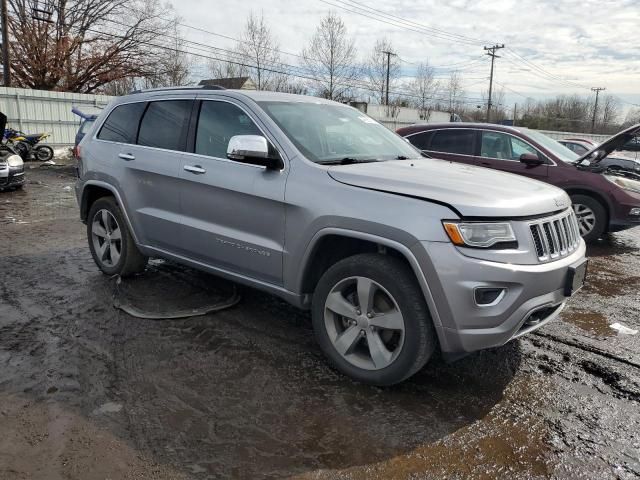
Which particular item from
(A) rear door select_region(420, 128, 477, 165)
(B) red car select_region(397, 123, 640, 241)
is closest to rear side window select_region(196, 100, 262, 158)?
(A) rear door select_region(420, 128, 477, 165)

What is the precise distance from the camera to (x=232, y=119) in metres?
4.06

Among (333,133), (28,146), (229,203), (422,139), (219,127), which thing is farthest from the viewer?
(28,146)

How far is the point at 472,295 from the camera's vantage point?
278 cm

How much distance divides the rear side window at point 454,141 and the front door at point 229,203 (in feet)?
16.4

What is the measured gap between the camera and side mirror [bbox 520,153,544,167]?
757cm

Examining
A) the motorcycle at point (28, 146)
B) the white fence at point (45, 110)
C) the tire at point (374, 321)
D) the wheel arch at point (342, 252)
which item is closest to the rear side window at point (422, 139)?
the wheel arch at point (342, 252)

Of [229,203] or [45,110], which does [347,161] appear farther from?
[45,110]

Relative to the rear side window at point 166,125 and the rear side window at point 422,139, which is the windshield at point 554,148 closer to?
the rear side window at point 422,139

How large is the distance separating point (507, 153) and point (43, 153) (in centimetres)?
1698

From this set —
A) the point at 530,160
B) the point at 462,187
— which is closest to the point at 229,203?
the point at 462,187

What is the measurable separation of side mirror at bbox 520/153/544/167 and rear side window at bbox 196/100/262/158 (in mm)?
5118

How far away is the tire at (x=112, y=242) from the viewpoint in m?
5.04

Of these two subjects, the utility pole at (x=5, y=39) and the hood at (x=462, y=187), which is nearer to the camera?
the hood at (x=462, y=187)

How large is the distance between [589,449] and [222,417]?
1.98 meters
